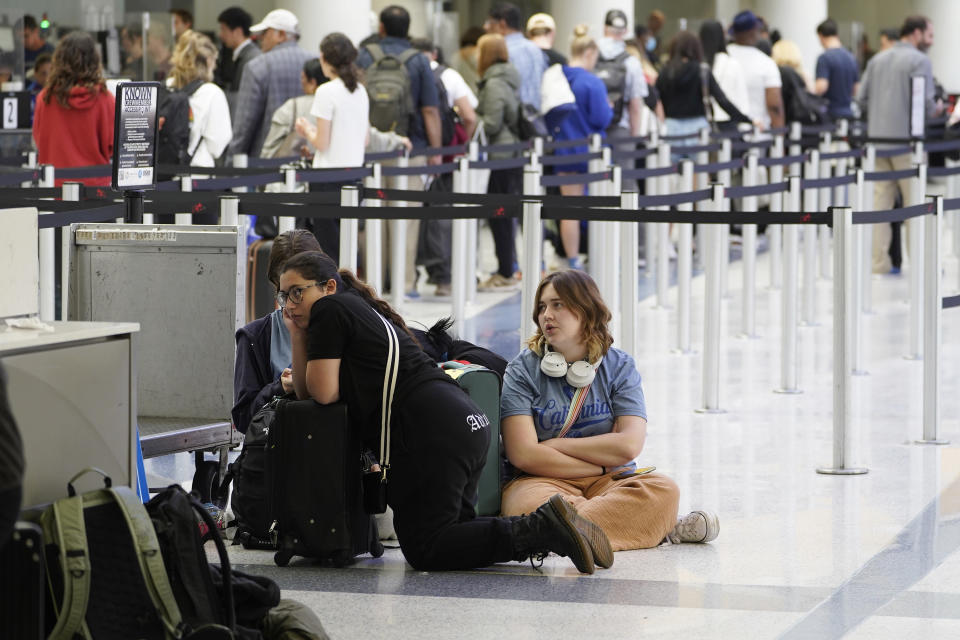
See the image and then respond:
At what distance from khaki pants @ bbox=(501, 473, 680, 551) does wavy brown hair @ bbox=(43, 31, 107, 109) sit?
198 inches

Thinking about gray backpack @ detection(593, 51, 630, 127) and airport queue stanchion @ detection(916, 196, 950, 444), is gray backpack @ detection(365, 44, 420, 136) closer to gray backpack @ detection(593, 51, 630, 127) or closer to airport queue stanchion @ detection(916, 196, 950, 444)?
gray backpack @ detection(593, 51, 630, 127)

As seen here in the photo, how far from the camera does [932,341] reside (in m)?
7.39

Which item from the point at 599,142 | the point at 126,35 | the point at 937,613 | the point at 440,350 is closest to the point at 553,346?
the point at 440,350

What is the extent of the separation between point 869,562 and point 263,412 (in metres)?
2.03

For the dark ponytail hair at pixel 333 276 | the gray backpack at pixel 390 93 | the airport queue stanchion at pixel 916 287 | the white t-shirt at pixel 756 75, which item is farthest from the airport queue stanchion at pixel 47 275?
the white t-shirt at pixel 756 75

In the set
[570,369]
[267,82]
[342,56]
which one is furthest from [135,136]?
[267,82]

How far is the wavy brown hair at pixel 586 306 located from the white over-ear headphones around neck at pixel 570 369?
40 millimetres

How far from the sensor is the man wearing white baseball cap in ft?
37.6

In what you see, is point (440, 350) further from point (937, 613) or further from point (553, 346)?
point (937, 613)

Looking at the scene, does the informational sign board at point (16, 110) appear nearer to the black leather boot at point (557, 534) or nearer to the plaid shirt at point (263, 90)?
the plaid shirt at point (263, 90)

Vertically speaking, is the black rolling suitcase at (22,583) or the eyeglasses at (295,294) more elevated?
the eyeglasses at (295,294)

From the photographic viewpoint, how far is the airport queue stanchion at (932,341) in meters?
7.39

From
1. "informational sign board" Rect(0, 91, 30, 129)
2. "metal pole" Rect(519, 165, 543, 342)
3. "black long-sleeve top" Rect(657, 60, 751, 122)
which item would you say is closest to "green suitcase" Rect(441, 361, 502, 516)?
"metal pole" Rect(519, 165, 543, 342)

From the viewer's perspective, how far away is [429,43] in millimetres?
12930
